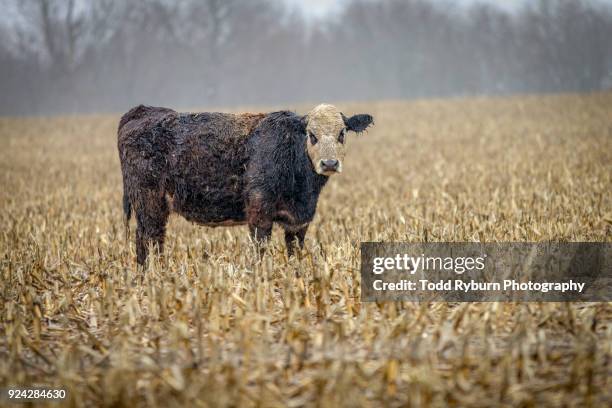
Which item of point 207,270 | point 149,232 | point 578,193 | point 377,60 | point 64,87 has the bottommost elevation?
point 207,270

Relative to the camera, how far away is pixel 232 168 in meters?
5.84

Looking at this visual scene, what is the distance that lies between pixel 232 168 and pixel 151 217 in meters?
0.97

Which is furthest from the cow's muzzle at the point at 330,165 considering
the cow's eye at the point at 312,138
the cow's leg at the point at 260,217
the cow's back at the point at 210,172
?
the cow's back at the point at 210,172

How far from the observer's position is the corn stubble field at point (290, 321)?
10.2 feet

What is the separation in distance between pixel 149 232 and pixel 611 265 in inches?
173

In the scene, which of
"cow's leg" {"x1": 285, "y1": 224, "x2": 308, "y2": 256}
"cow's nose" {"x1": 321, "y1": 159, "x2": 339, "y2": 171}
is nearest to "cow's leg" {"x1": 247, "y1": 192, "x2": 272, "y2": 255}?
"cow's leg" {"x1": 285, "y1": 224, "x2": 308, "y2": 256}

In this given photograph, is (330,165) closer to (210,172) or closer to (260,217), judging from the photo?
(260,217)

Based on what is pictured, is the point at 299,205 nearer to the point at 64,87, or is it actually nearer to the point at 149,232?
the point at 149,232

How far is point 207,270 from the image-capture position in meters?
4.84

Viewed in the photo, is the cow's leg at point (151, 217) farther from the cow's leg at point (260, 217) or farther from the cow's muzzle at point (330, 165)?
the cow's muzzle at point (330, 165)

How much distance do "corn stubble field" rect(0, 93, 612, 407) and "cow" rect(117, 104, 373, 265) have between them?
0.36 m

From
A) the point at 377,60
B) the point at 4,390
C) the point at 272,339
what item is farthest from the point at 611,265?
the point at 377,60

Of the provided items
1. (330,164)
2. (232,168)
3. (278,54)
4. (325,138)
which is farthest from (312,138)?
(278,54)

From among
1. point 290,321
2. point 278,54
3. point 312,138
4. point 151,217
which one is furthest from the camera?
point 278,54
